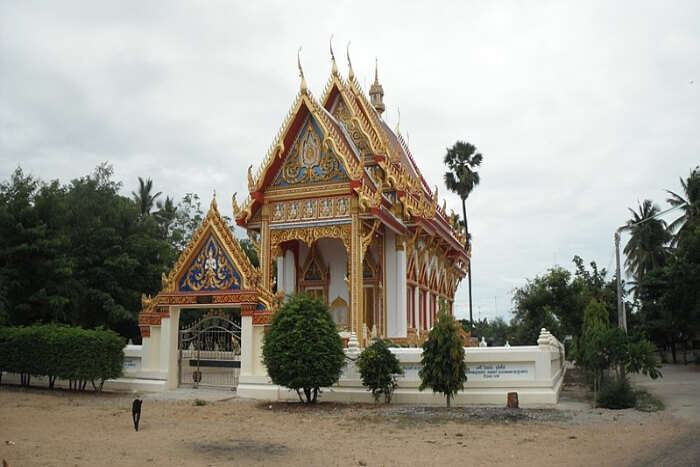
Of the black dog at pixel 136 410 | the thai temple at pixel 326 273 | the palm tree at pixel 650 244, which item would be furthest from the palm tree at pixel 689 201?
the black dog at pixel 136 410

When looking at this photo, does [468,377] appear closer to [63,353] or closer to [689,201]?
[63,353]

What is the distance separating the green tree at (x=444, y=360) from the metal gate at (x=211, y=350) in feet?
16.6

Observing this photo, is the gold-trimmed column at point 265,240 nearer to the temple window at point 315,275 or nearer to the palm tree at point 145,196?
the temple window at point 315,275

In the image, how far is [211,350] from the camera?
17.2 meters

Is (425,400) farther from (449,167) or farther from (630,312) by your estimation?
(630,312)

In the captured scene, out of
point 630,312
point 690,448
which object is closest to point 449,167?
point 630,312

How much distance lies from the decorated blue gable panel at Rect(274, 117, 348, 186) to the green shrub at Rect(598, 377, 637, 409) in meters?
9.16

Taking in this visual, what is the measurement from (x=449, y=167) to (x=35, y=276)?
2702 centimetres

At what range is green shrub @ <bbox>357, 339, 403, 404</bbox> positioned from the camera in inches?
550

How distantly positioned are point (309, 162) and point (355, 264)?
3410mm

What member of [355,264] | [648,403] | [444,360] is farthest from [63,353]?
[648,403]

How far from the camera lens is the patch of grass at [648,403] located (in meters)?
13.8

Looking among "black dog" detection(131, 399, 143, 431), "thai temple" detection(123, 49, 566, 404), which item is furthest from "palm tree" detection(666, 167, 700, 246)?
"black dog" detection(131, 399, 143, 431)

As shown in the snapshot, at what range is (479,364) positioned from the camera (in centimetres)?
1422
